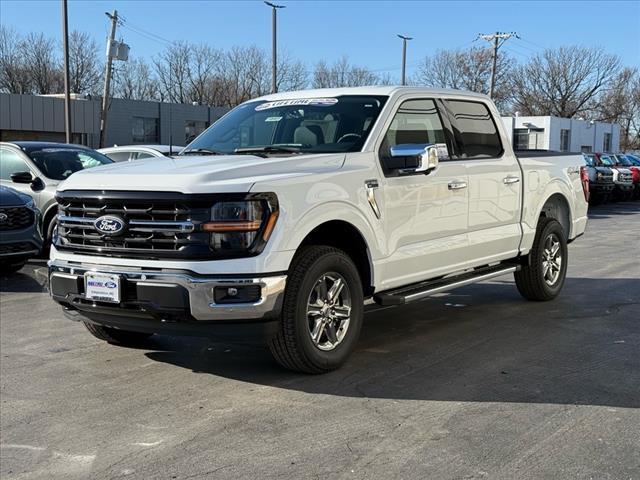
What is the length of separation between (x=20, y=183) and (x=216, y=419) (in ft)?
25.8

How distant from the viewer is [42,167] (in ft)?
36.2

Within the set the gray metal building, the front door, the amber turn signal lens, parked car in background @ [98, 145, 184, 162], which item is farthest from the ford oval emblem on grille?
the gray metal building

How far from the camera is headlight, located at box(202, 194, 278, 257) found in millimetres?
4504

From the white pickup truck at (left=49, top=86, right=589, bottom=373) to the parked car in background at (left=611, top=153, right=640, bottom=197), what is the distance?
25267 mm

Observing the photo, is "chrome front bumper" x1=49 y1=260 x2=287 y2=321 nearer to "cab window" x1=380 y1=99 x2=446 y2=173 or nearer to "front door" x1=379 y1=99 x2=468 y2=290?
"front door" x1=379 y1=99 x2=468 y2=290

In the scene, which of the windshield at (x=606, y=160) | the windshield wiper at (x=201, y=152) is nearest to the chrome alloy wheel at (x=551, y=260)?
the windshield wiper at (x=201, y=152)

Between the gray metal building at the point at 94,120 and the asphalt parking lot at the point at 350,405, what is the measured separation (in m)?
26.9

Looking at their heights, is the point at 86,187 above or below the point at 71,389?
above

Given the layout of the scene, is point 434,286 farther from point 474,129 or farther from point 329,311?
point 474,129

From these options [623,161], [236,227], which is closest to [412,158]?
[236,227]

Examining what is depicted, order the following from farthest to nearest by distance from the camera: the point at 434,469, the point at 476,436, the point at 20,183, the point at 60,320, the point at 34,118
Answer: the point at 34,118 → the point at 20,183 → the point at 60,320 → the point at 476,436 → the point at 434,469

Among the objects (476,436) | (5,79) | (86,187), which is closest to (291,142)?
(86,187)

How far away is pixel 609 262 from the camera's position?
36.6 feet

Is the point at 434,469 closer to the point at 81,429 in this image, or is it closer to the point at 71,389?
the point at 81,429
